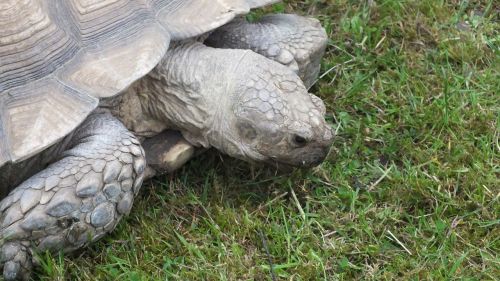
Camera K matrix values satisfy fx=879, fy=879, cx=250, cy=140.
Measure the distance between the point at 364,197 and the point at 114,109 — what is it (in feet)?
3.93

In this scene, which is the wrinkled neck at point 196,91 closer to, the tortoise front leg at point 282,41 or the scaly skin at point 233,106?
the scaly skin at point 233,106

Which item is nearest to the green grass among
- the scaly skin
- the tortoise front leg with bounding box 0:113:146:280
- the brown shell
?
the tortoise front leg with bounding box 0:113:146:280

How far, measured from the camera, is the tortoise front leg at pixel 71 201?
11.4 ft

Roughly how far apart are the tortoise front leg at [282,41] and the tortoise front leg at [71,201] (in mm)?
901

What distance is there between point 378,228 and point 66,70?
58.8 inches

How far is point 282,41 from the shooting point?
170 inches

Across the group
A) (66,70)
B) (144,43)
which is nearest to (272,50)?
(144,43)

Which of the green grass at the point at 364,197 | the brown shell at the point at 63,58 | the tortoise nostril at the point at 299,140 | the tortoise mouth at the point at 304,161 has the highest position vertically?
the brown shell at the point at 63,58

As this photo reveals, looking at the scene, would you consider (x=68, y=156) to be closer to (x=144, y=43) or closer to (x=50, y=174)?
(x=50, y=174)

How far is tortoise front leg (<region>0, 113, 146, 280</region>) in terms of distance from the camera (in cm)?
348

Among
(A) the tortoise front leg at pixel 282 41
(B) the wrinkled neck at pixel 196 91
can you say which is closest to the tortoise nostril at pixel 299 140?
(B) the wrinkled neck at pixel 196 91

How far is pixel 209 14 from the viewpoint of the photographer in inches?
155

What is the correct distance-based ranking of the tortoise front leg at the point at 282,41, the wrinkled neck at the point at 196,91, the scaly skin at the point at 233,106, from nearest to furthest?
1. the scaly skin at the point at 233,106
2. the wrinkled neck at the point at 196,91
3. the tortoise front leg at the point at 282,41

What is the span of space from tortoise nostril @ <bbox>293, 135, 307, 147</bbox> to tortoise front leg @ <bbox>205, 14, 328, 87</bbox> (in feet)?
1.86
